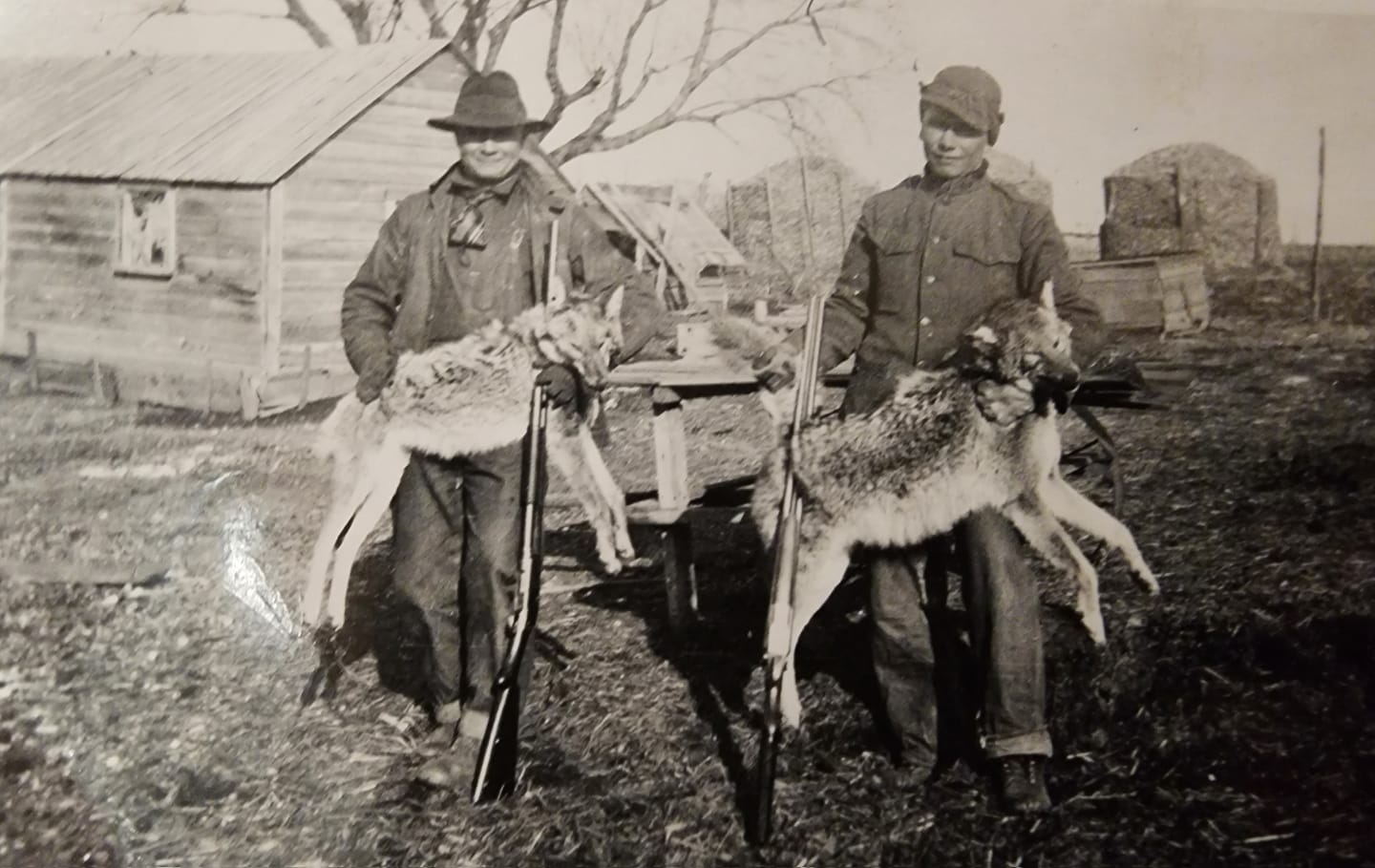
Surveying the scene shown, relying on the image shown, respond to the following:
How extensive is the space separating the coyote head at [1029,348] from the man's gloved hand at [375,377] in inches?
71.0

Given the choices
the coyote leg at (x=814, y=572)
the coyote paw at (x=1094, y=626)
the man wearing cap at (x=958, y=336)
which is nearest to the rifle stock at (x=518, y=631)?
the coyote leg at (x=814, y=572)

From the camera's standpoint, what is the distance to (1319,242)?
3023 mm

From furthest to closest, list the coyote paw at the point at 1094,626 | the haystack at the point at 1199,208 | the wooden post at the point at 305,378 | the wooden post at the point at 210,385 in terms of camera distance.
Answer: the wooden post at the point at 210,385 < the wooden post at the point at 305,378 < the haystack at the point at 1199,208 < the coyote paw at the point at 1094,626

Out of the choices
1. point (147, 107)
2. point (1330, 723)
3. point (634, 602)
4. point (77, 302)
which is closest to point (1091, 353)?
point (1330, 723)

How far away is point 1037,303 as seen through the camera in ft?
8.68

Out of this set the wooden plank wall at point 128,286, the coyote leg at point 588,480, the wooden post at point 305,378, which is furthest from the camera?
the wooden post at point 305,378

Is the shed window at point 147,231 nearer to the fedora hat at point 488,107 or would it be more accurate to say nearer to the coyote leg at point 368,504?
the coyote leg at point 368,504

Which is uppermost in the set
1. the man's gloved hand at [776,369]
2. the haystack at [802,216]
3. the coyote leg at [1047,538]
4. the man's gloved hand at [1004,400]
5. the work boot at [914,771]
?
the haystack at [802,216]

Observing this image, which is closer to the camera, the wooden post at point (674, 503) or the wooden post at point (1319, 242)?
the wooden post at point (1319, 242)

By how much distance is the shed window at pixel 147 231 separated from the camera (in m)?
4.43

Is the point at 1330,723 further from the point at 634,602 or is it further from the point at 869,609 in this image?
the point at 634,602

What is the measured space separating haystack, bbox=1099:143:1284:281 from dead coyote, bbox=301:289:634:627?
1.71 metres

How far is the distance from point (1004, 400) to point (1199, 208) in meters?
1.16

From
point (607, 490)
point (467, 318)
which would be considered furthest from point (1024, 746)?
point (467, 318)
